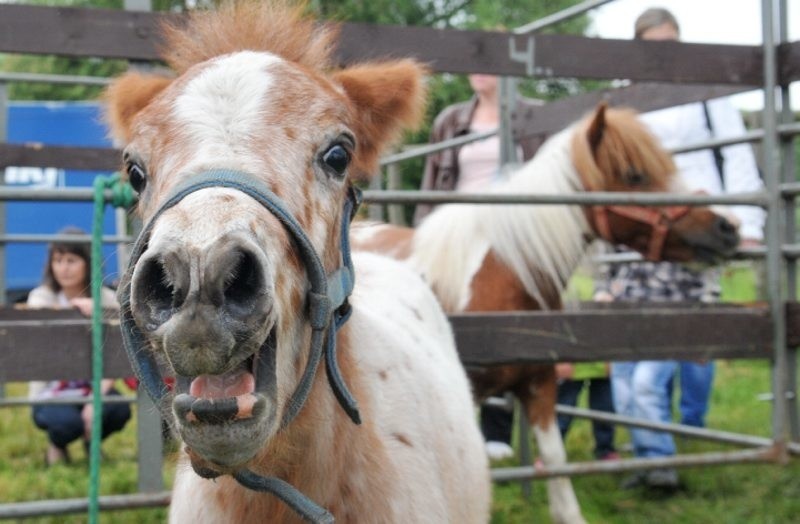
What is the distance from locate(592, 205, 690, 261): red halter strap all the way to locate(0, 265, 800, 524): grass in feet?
3.86

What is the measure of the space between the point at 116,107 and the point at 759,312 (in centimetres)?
268

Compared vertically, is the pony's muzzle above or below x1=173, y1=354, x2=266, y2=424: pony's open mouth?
above

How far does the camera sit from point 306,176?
1.85m

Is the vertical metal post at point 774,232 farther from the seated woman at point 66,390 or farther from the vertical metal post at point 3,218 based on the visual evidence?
the vertical metal post at point 3,218

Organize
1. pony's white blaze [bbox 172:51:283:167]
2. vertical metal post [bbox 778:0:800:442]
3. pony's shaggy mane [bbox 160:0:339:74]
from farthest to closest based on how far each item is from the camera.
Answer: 1. vertical metal post [bbox 778:0:800:442]
2. pony's shaggy mane [bbox 160:0:339:74]
3. pony's white blaze [bbox 172:51:283:167]

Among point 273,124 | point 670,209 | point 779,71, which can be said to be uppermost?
point 779,71

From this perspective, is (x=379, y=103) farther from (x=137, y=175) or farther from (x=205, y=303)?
(x=205, y=303)

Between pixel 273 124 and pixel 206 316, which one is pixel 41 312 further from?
pixel 206 316

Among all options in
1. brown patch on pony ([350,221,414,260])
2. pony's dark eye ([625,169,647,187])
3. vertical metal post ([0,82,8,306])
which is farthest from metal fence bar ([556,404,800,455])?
vertical metal post ([0,82,8,306])

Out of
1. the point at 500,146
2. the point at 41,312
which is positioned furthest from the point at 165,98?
the point at 500,146

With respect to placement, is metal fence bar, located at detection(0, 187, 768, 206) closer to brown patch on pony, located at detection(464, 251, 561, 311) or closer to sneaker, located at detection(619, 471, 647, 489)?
brown patch on pony, located at detection(464, 251, 561, 311)

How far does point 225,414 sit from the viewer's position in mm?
1491

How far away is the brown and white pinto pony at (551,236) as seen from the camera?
432 cm

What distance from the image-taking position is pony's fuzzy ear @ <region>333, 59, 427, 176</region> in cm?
229
